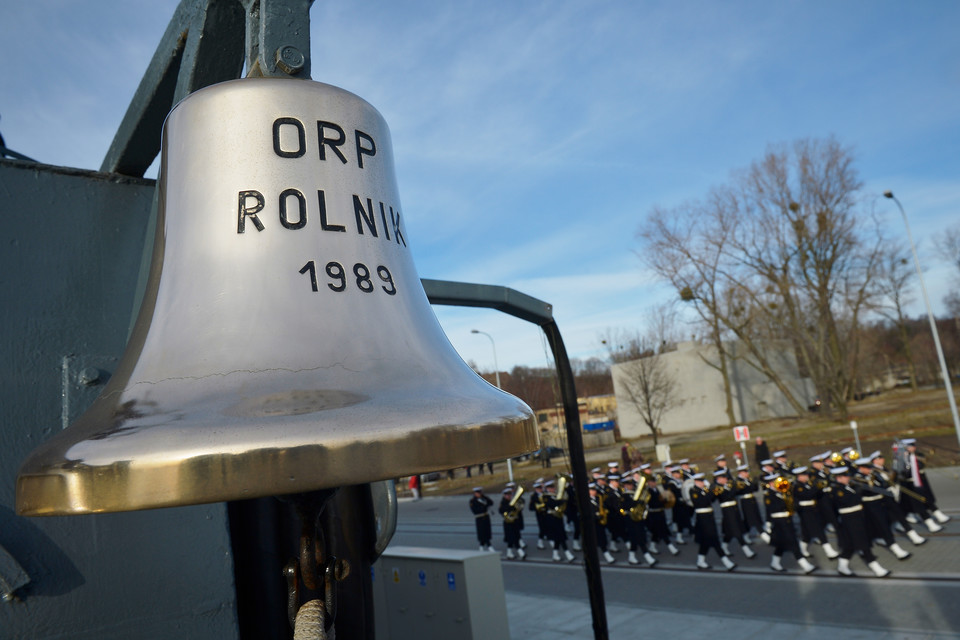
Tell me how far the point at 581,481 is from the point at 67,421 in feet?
6.06

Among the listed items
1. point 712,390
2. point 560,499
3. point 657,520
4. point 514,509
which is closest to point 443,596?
point 657,520

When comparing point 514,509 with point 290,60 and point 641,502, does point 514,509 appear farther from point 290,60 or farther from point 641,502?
point 290,60

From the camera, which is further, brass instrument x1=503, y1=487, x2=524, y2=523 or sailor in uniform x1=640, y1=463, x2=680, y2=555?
brass instrument x1=503, y1=487, x2=524, y2=523

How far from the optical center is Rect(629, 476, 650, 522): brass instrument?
39.6 feet

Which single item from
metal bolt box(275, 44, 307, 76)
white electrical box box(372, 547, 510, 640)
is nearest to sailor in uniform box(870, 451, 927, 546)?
white electrical box box(372, 547, 510, 640)

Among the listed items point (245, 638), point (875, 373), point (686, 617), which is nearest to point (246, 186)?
point (245, 638)

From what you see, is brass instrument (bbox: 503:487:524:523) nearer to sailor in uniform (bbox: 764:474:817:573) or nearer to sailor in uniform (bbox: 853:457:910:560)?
sailor in uniform (bbox: 764:474:817:573)

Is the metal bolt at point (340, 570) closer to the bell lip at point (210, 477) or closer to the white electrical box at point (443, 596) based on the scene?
the bell lip at point (210, 477)

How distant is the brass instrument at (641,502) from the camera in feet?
39.6

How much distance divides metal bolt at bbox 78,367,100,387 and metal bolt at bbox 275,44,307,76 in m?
0.92

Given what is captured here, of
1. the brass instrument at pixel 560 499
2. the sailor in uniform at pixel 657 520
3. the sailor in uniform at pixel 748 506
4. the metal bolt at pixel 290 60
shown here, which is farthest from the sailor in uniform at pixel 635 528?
the metal bolt at pixel 290 60

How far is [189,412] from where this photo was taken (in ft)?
2.45

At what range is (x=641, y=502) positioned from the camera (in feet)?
40.5

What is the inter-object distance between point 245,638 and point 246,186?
1.16 m
